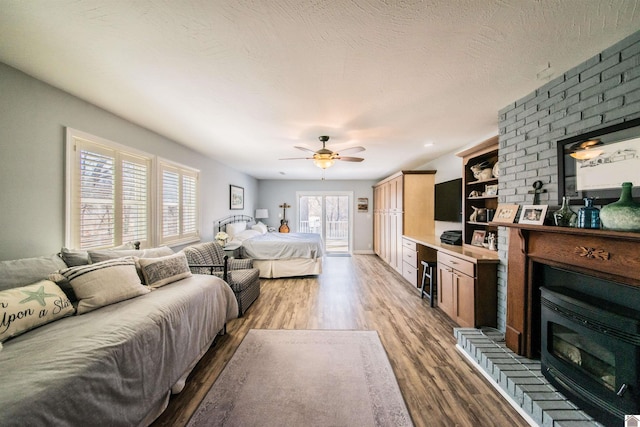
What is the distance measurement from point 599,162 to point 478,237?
1724 mm

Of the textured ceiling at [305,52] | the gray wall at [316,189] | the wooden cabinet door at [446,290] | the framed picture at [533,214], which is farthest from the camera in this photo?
the gray wall at [316,189]

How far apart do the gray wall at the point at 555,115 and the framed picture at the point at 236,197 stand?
5279 mm

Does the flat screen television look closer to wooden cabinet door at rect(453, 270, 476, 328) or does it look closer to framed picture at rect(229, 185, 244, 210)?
wooden cabinet door at rect(453, 270, 476, 328)

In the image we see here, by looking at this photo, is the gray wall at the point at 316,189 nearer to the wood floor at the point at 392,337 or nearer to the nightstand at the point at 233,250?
the wood floor at the point at 392,337

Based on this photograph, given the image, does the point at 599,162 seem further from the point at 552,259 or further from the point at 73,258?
the point at 73,258

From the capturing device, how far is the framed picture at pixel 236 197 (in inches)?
228

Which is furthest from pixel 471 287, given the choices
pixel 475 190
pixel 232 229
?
pixel 232 229

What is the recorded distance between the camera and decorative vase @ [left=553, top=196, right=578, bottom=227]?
1714 millimetres

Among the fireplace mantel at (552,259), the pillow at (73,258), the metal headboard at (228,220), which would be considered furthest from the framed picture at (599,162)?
→ the metal headboard at (228,220)

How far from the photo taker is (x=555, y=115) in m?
1.92

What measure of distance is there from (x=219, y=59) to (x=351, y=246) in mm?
6756

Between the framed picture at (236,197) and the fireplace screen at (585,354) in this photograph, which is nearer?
the fireplace screen at (585,354)

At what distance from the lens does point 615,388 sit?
1.33 metres

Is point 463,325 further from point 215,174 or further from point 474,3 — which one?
point 215,174
